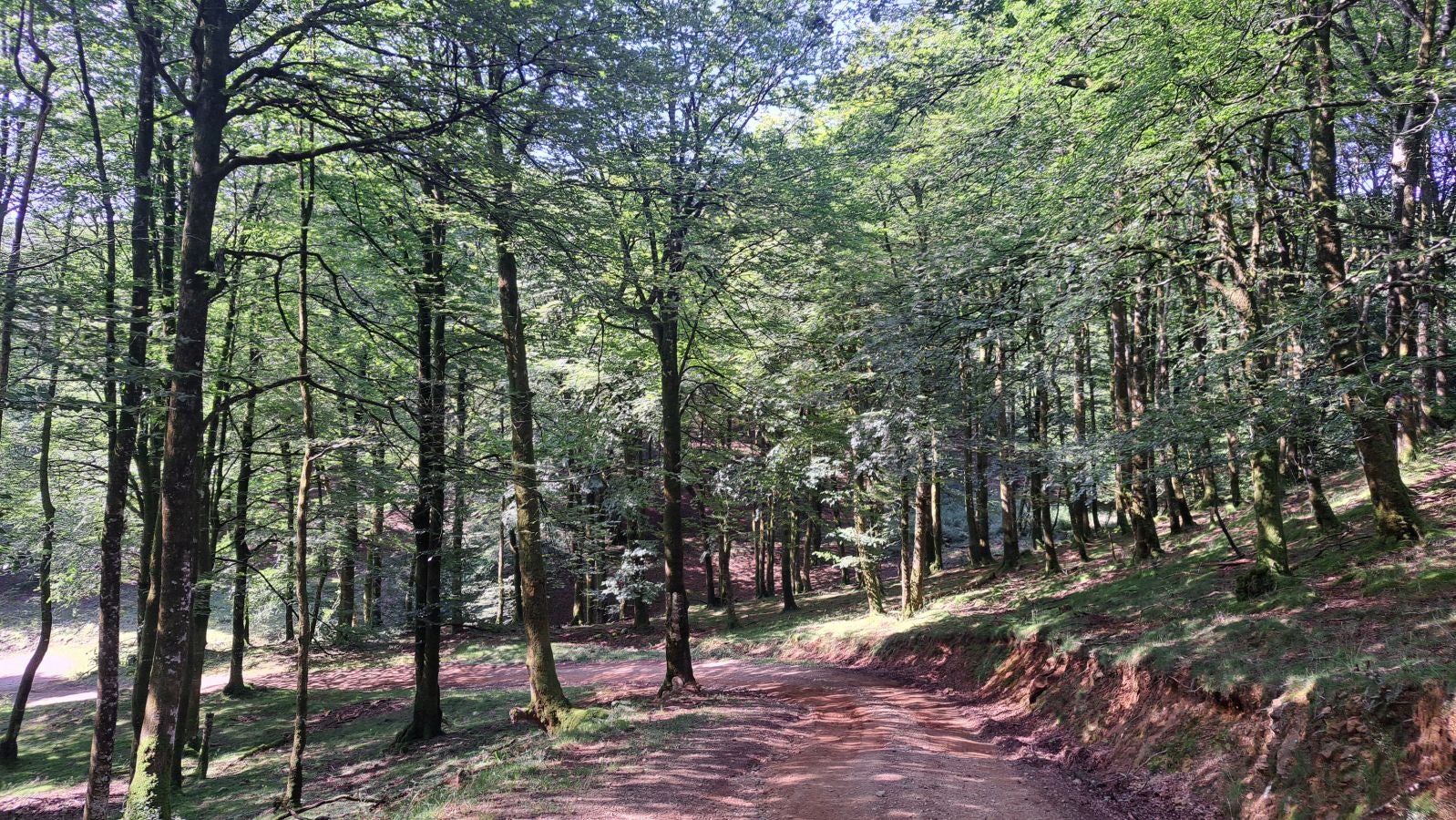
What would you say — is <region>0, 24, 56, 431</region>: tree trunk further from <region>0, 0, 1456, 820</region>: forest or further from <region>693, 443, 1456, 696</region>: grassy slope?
<region>693, 443, 1456, 696</region>: grassy slope

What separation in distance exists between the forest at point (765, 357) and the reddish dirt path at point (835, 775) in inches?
3.2

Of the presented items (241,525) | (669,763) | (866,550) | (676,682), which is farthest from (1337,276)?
(241,525)

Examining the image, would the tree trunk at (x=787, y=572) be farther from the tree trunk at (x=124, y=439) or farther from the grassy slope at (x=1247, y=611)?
the tree trunk at (x=124, y=439)

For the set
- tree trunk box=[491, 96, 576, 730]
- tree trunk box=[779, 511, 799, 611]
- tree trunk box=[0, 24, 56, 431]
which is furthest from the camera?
tree trunk box=[779, 511, 799, 611]

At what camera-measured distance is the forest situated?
6.64 m

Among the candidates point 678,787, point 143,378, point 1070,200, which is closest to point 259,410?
point 143,378

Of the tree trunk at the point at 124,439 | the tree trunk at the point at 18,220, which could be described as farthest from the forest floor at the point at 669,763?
the tree trunk at the point at 18,220

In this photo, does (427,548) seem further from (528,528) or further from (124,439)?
(124,439)

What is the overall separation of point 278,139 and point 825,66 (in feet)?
33.2

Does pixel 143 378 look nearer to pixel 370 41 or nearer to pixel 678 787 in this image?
pixel 370 41

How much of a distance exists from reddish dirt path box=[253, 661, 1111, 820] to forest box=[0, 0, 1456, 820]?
83mm

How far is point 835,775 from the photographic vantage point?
24.0 ft

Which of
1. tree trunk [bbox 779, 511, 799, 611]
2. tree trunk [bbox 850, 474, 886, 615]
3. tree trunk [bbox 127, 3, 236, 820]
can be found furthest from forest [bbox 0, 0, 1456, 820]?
tree trunk [bbox 779, 511, 799, 611]

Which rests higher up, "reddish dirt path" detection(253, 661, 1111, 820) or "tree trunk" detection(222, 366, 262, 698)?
"tree trunk" detection(222, 366, 262, 698)
